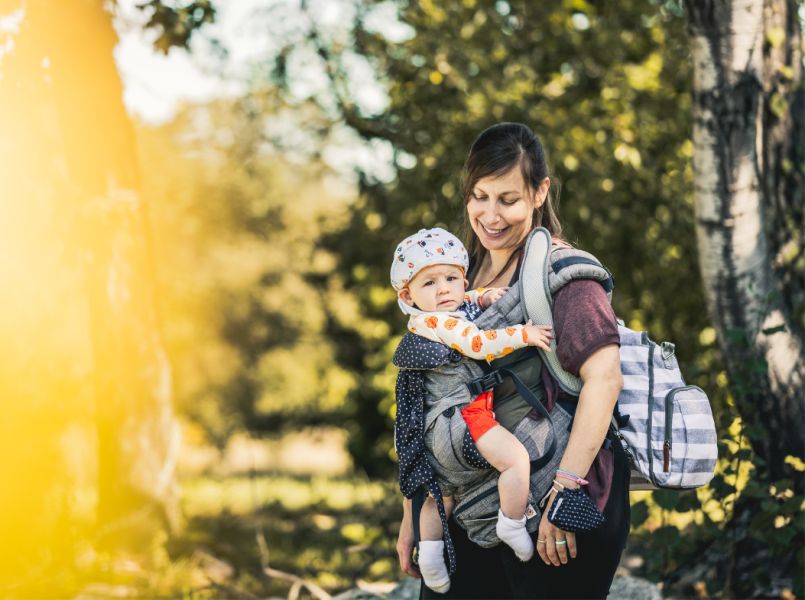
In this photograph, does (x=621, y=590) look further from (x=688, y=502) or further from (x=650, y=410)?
(x=650, y=410)

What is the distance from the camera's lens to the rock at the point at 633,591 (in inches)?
153

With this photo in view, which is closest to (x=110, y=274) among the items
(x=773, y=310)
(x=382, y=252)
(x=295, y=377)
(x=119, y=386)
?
(x=119, y=386)

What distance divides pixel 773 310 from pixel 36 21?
477cm

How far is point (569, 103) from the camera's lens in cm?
775

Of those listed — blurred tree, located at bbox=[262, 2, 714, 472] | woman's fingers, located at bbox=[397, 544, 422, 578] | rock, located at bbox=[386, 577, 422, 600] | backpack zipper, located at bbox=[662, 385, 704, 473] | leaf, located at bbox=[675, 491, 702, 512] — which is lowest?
rock, located at bbox=[386, 577, 422, 600]

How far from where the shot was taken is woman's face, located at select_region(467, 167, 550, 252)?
8.16 ft

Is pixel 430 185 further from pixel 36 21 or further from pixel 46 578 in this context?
pixel 46 578

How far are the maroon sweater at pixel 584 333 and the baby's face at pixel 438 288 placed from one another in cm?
29

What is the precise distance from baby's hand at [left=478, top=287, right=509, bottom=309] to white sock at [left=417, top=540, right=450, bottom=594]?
66 cm

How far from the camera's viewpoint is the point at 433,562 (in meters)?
2.51

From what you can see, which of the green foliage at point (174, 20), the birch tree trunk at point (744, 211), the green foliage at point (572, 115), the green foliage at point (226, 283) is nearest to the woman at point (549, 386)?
the birch tree trunk at point (744, 211)

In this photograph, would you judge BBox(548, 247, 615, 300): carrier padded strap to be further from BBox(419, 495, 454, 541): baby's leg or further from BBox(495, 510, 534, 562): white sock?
BBox(419, 495, 454, 541): baby's leg

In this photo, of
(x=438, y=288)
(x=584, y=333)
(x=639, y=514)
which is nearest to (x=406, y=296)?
(x=438, y=288)

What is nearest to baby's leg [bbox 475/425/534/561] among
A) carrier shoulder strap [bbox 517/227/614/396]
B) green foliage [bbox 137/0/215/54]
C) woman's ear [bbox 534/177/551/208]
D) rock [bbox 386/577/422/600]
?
carrier shoulder strap [bbox 517/227/614/396]
